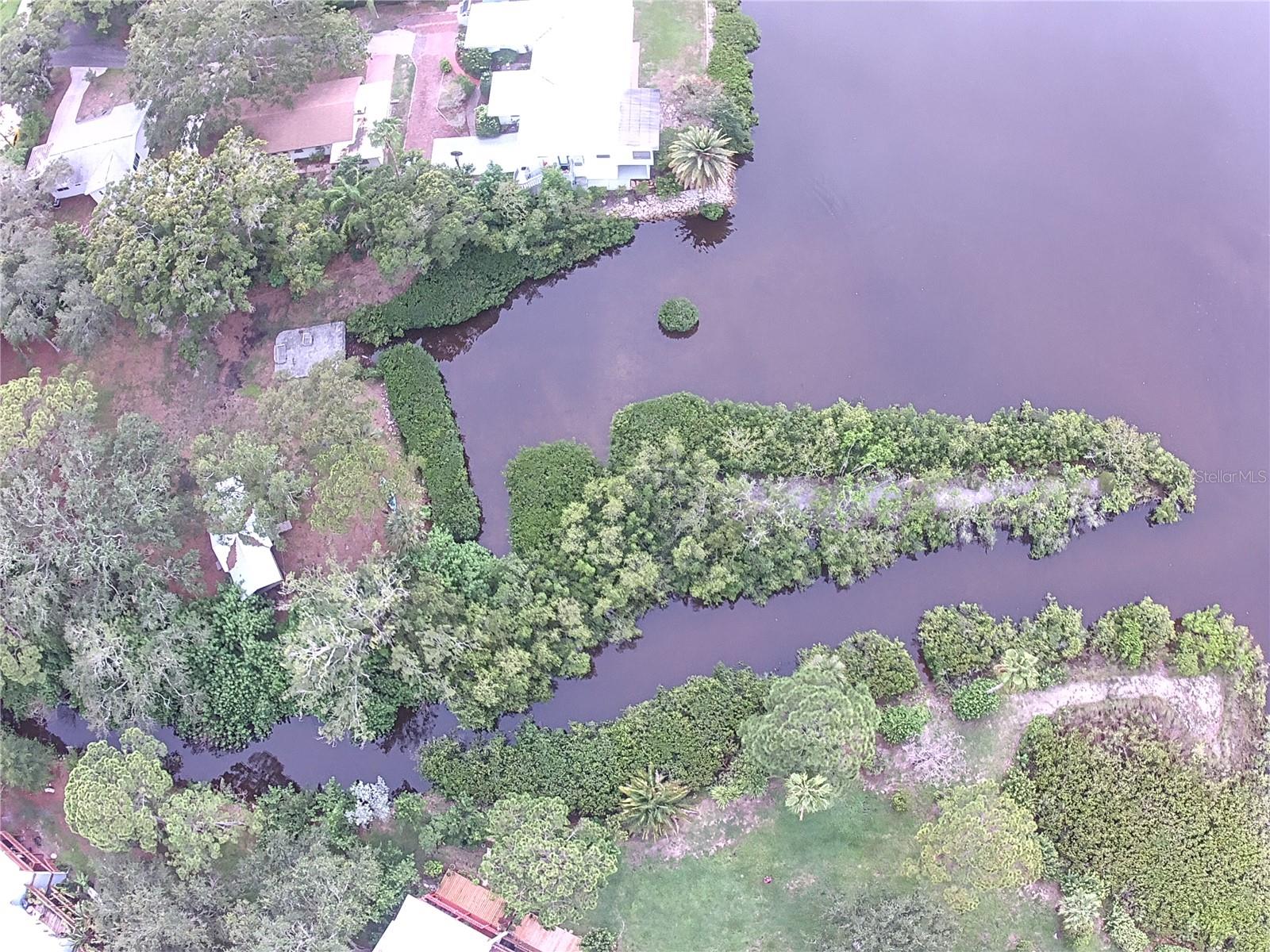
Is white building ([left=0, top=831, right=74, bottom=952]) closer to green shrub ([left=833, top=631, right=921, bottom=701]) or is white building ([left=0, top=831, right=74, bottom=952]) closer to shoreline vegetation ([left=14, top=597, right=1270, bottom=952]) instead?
shoreline vegetation ([left=14, top=597, right=1270, bottom=952])

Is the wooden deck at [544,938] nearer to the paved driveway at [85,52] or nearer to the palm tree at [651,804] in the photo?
the palm tree at [651,804]

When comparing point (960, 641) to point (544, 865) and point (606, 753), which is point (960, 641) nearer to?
point (606, 753)

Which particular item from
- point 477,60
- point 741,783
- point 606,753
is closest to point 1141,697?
point 741,783

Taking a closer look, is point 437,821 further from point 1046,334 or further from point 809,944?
point 1046,334

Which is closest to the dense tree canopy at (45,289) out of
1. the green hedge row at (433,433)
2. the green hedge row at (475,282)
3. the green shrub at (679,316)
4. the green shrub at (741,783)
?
the green hedge row at (475,282)

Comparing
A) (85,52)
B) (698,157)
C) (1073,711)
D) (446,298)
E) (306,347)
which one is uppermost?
(85,52)
